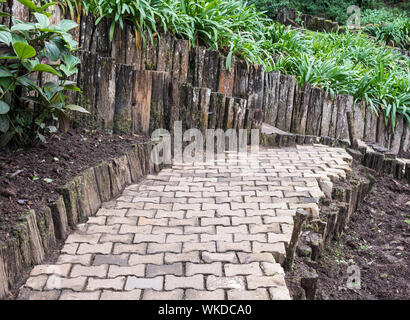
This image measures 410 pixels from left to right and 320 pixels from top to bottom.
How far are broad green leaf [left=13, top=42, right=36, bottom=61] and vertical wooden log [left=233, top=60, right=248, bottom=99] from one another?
2.92m

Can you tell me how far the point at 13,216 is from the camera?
2.39 metres

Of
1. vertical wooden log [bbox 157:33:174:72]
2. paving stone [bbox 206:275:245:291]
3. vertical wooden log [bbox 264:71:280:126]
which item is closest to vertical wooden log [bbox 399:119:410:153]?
vertical wooden log [bbox 264:71:280:126]

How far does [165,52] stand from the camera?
15.4 ft

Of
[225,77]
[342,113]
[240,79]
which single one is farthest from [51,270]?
[342,113]

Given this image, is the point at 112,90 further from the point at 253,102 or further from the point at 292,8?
Answer: the point at 292,8

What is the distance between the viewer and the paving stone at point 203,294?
2.18m

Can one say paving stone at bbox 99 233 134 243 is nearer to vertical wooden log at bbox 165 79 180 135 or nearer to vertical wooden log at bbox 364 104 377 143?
vertical wooden log at bbox 165 79 180 135

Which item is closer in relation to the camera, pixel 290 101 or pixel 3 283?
pixel 3 283

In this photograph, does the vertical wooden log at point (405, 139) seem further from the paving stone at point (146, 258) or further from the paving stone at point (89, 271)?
the paving stone at point (89, 271)

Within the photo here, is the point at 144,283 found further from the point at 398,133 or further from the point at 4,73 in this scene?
the point at 398,133

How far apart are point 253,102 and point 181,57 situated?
3.55ft

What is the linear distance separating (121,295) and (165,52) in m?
3.08

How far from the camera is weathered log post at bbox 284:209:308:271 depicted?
7.99 ft
